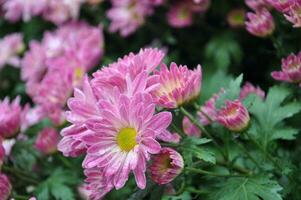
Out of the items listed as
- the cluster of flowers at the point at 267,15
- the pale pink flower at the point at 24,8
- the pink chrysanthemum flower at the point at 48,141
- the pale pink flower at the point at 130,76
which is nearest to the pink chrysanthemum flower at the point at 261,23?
the cluster of flowers at the point at 267,15

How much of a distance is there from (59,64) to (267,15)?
725 millimetres

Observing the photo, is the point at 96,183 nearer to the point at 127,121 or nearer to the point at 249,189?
the point at 127,121

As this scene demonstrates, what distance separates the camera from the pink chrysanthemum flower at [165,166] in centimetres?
117

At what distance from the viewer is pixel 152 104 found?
1.13m

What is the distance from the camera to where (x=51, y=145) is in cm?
166

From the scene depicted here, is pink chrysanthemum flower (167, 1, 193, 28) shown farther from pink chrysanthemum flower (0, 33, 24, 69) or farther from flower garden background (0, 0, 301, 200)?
pink chrysanthemum flower (0, 33, 24, 69)

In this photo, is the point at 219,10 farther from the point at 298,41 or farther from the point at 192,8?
the point at 298,41

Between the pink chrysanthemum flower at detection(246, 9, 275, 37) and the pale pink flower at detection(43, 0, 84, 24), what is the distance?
90 cm

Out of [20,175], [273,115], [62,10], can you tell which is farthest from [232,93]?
[62,10]

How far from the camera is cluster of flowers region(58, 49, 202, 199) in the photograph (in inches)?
44.6

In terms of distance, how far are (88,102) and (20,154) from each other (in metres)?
0.58

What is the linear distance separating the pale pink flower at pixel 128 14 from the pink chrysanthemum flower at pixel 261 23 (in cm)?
61

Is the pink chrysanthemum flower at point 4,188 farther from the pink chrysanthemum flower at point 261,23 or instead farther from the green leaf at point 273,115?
the pink chrysanthemum flower at point 261,23

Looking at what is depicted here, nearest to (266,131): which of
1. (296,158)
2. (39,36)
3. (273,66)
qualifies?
(296,158)
